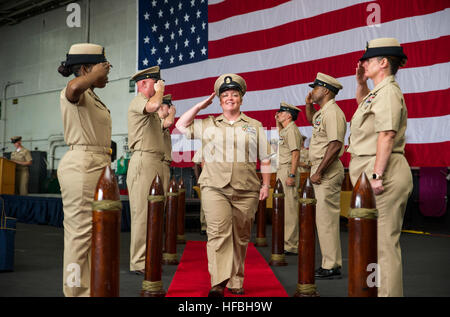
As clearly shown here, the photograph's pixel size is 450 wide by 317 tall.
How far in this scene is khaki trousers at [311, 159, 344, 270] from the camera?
3785 mm

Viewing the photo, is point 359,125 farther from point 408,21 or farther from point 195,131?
point 408,21

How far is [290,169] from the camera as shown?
17.9 feet

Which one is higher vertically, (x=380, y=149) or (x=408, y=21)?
(x=408, y=21)

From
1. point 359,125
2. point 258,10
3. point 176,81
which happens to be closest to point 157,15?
point 176,81

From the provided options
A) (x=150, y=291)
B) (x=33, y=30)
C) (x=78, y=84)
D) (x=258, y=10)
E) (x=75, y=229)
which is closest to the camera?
(x=78, y=84)

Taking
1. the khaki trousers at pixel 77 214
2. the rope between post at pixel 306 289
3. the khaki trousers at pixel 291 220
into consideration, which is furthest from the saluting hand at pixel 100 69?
the khaki trousers at pixel 291 220

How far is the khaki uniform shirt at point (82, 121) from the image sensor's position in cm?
246

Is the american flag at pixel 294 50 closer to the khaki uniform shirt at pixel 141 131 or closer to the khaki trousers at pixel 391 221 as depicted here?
the khaki uniform shirt at pixel 141 131

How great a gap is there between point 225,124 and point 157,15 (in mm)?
7119

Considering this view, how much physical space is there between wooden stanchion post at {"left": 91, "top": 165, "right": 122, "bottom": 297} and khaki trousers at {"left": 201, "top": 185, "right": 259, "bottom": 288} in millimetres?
1549

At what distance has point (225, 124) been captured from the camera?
3025mm

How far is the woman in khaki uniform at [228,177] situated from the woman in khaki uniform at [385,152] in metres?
0.72

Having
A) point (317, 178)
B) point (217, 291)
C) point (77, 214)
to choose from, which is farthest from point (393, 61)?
point (77, 214)

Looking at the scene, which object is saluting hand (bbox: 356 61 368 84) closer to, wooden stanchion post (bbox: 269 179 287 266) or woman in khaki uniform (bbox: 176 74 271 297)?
woman in khaki uniform (bbox: 176 74 271 297)
